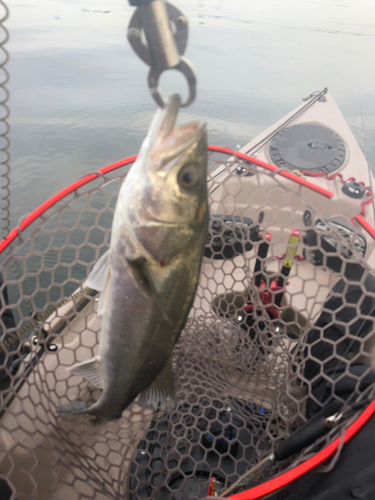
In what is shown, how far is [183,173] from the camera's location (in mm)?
1088

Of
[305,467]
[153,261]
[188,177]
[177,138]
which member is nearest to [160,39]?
[177,138]

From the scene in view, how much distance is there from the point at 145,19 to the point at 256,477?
197 centimetres

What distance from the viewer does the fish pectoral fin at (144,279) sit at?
1157 mm

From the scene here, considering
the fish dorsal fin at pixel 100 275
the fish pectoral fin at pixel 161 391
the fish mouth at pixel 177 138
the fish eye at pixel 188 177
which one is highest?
the fish mouth at pixel 177 138

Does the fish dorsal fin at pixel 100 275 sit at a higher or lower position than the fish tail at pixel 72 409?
higher

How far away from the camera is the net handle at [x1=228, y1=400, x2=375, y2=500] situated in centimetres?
111

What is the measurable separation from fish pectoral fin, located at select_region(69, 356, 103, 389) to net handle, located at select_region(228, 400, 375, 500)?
692 mm

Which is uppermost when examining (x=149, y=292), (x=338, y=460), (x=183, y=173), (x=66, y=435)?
(x=183, y=173)

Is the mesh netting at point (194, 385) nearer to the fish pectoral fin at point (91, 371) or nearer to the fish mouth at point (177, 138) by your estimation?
the fish pectoral fin at point (91, 371)

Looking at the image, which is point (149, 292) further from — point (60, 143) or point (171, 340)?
point (60, 143)

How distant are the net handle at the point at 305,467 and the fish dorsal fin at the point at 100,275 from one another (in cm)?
89

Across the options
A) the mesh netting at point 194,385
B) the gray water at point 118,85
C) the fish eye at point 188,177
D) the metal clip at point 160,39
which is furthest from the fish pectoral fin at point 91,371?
the gray water at point 118,85

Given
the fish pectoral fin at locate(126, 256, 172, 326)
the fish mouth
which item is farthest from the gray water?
the fish pectoral fin at locate(126, 256, 172, 326)

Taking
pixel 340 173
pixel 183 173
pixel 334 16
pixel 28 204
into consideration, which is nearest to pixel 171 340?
pixel 183 173
